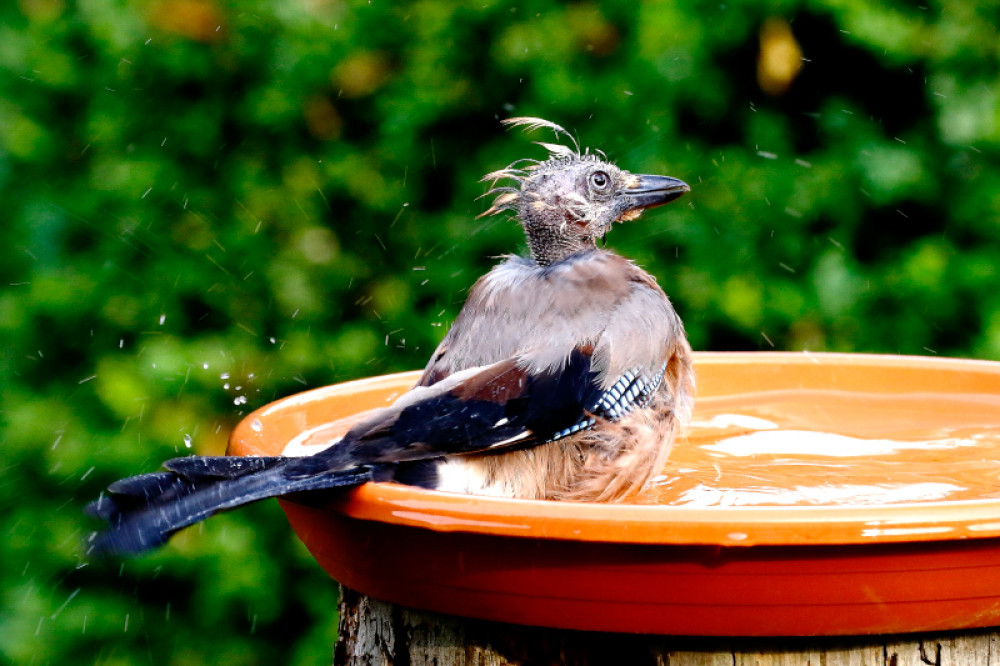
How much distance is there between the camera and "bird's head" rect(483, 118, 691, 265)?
Answer: 247 cm

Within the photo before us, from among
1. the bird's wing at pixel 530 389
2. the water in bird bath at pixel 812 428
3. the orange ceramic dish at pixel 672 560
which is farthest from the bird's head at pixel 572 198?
the orange ceramic dish at pixel 672 560

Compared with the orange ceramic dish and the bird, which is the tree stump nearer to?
the orange ceramic dish

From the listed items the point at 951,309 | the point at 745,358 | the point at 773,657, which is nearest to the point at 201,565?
the point at 745,358

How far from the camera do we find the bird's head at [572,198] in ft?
8.09

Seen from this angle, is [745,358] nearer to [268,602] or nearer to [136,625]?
[268,602]

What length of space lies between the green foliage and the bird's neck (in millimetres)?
539

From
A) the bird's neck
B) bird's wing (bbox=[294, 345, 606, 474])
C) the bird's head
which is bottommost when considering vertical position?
bird's wing (bbox=[294, 345, 606, 474])

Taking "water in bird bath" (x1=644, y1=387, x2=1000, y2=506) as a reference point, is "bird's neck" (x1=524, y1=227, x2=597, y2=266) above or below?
above

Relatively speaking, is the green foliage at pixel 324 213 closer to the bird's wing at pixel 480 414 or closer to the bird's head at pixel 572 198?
the bird's head at pixel 572 198

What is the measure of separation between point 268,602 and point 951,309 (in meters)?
2.00

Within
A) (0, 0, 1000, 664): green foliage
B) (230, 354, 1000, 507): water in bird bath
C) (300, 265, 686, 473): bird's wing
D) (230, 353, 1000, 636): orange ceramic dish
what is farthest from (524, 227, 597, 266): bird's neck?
(230, 353, 1000, 636): orange ceramic dish

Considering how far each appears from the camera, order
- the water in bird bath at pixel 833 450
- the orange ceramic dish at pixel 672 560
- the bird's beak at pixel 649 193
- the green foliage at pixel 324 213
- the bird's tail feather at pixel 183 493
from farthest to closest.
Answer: the green foliage at pixel 324 213
the bird's beak at pixel 649 193
the water in bird bath at pixel 833 450
the bird's tail feather at pixel 183 493
the orange ceramic dish at pixel 672 560

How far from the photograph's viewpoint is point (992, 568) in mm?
1361

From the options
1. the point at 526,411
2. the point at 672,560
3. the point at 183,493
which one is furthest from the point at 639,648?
the point at 183,493
